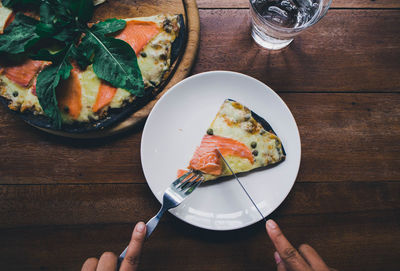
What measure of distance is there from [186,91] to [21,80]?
103 cm

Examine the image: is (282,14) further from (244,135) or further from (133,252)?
(133,252)

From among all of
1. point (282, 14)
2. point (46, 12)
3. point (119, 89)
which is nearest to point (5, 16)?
point (46, 12)

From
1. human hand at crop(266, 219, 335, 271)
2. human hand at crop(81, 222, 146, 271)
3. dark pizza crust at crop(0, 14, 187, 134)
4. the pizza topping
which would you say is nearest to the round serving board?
dark pizza crust at crop(0, 14, 187, 134)

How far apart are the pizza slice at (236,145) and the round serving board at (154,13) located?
1.25 feet

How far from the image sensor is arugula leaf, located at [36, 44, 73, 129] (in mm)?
1409

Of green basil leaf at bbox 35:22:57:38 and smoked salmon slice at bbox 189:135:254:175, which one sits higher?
green basil leaf at bbox 35:22:57:38

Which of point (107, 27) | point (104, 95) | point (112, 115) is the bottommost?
point (112, 115)

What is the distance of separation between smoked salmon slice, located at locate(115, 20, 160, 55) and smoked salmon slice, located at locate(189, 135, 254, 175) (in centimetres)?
73

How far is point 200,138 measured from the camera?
1.56 meters

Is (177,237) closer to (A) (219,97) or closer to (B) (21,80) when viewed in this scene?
(A) (219,97)

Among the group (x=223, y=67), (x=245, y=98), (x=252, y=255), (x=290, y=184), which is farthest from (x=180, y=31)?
(x=252, y=255)

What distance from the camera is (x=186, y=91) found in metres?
1.53

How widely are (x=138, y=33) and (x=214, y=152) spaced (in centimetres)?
89

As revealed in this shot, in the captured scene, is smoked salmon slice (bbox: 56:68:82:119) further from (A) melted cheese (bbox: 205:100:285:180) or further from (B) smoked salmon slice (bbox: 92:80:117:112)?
(A) melted cheese (bbox: 205:100:285:180)
